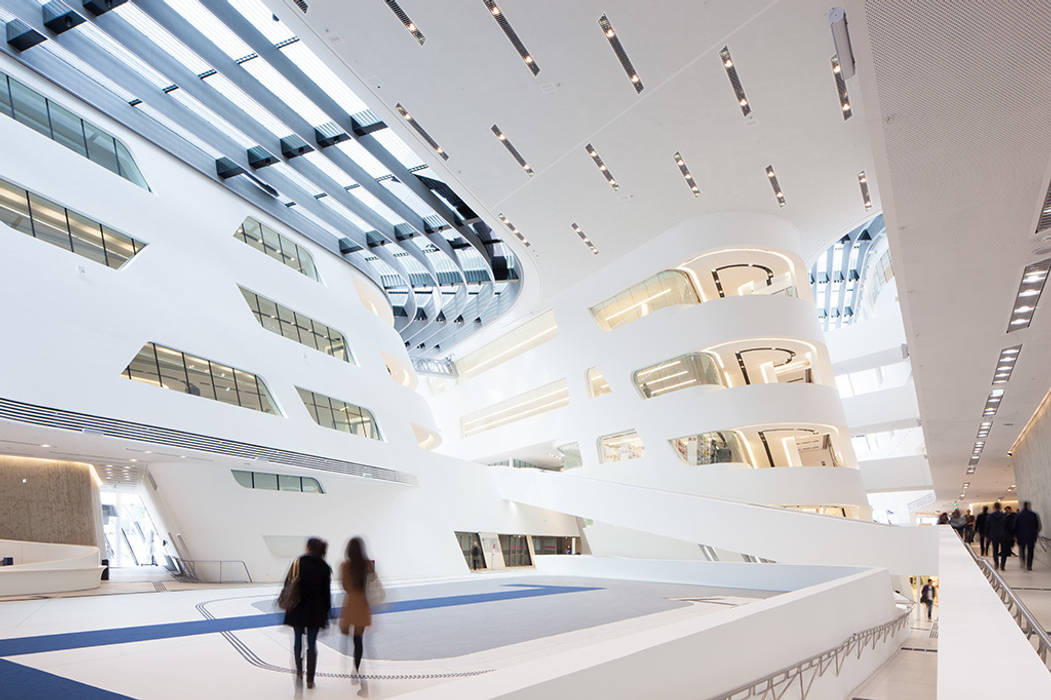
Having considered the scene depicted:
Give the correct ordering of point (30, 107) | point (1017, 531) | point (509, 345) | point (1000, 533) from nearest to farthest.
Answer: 1. point (1017, 531)
2. point (30, 107)
3. point (1000, 533)
4. point (509, 345)

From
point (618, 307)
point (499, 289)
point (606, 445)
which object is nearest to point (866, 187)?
point (618, 307)

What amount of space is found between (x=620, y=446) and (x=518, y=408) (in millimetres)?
7482

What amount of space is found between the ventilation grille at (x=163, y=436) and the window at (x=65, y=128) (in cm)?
617

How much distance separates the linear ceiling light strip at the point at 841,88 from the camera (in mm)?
14408

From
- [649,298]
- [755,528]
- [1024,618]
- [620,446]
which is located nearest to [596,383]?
[620,446]

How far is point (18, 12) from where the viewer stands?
12.3 m

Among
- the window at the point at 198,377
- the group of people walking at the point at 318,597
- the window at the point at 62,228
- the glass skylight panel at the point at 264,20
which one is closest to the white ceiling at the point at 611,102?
the glass skylight panel at the point at 264,20

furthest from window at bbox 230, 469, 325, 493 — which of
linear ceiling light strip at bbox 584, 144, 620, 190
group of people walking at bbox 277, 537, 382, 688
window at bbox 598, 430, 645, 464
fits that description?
group of people walking at bbox 277, 537, 382, 688

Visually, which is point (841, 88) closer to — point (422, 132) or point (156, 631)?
point (422, 132)

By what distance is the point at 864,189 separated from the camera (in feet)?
66.3

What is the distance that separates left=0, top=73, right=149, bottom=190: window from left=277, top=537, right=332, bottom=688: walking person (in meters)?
12.4

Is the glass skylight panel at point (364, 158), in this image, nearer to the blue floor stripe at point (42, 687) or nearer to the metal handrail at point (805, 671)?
the blue floor stripe at point (42, 687)

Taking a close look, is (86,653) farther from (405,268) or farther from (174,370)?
(405,268)

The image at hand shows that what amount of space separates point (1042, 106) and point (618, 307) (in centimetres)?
2125
